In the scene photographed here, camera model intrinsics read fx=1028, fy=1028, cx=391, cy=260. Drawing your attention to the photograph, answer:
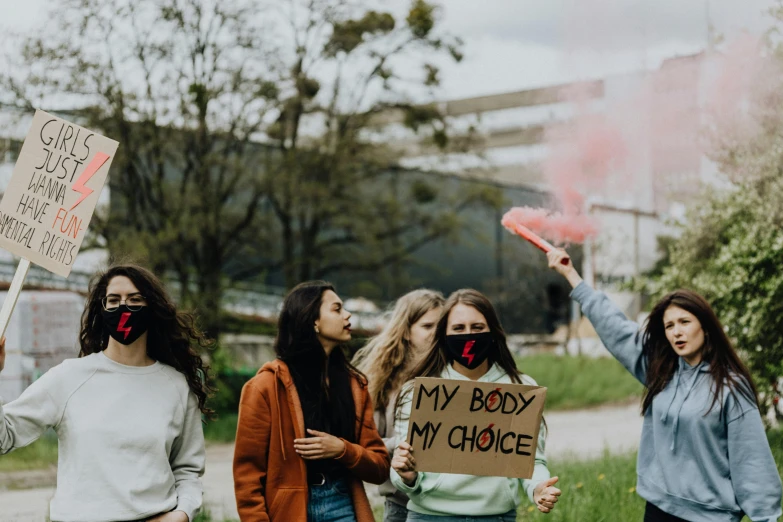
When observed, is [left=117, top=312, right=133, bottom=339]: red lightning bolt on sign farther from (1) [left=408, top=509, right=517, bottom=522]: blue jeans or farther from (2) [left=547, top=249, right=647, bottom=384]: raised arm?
(2) [left=547, top=249, right=647, bottom=384]: raised arm

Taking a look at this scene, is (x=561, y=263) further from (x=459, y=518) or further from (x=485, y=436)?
(x=459, y=518)

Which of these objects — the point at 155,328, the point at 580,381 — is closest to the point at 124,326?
the point at 155,328

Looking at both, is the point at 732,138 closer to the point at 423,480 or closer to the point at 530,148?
the point at 423,480

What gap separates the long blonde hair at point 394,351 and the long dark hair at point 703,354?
48.6 inches

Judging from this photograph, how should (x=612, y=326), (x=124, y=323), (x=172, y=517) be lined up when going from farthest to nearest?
(x=612, y=326), (x=124, y=323), (x=172, y=517)

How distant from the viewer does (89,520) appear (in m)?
3.68

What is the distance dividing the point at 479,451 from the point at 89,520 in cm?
156

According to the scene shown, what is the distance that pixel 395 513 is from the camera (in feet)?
16.6

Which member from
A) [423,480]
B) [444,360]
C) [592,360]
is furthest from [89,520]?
[592,360]

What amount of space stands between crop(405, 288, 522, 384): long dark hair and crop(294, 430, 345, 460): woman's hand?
1.99 feet

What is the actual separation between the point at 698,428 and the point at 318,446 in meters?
1.62

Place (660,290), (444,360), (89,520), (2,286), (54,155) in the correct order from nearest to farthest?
(89,520) → (54,155) → (444,360) → (660,290) → (2,286)

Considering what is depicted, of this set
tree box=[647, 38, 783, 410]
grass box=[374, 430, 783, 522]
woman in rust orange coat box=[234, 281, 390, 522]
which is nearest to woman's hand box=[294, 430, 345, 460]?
woman in rust orange coat box=[234, 281, 390, 522]

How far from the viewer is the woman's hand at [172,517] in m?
3.84
